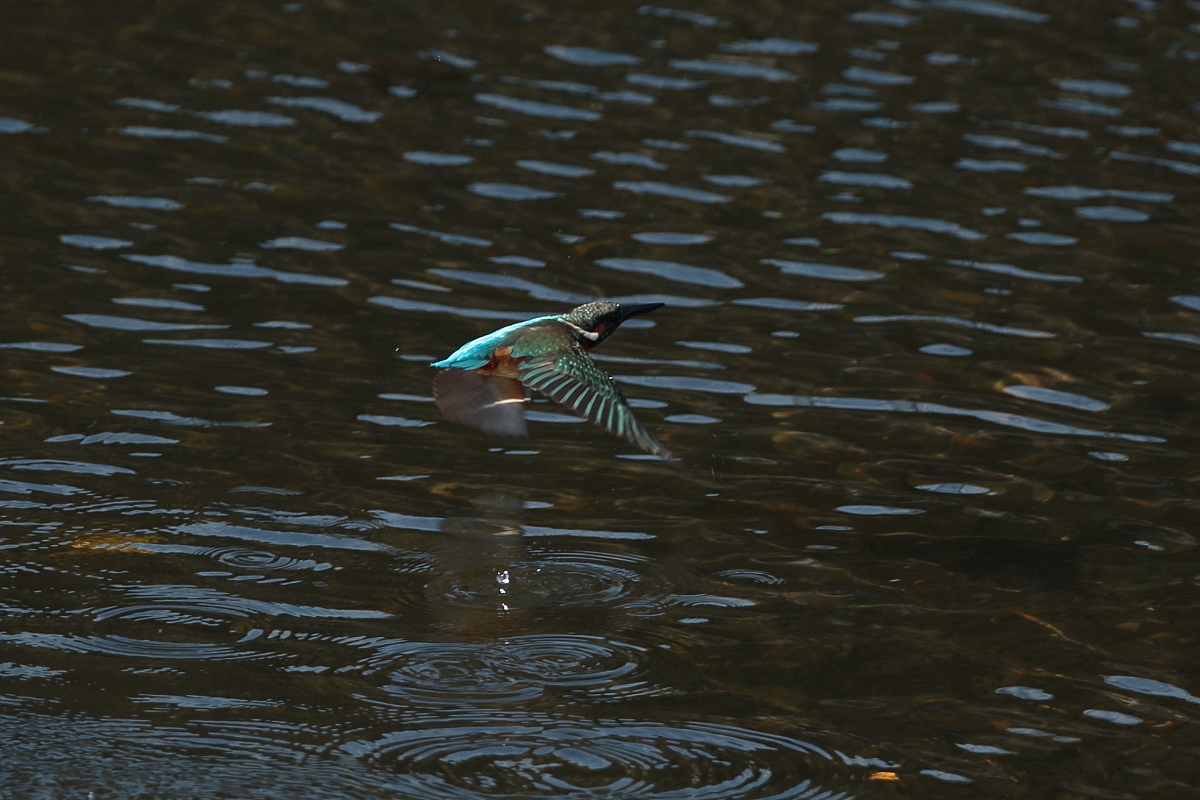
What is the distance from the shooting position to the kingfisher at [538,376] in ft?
17.7

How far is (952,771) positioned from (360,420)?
3.13m

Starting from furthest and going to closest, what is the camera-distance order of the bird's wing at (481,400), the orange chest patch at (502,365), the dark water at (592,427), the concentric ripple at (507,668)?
the bird's wing at (481,400)
the orange chest patch at (502,365)
the concentric ripple at (507,668)
the dark water at (592,427)

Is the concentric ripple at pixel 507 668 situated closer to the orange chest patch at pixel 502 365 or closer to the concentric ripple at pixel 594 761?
the concentric ripple at pixel 594 761

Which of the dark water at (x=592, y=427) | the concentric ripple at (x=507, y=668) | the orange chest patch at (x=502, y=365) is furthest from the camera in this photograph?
the orange chest patch at (x=502, y=365)

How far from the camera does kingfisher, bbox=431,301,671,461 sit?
5391 mm

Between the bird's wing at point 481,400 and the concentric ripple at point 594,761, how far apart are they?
1.75 meters

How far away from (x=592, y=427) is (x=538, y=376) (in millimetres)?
1496

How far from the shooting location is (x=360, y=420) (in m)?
6.70

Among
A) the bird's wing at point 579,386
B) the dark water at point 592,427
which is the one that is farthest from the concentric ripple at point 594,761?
the bird's wing at point 579,386

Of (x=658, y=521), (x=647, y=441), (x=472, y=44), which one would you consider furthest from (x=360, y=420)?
(x=472, y=44)

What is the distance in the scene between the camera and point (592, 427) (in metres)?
6.96

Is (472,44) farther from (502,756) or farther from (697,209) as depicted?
(502,756)

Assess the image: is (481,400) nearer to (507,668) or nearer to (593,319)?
(593,319)

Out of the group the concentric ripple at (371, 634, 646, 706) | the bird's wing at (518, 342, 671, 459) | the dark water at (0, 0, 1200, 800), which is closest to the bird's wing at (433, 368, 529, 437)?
the dark water at (0, 0, 1200, 800)
